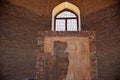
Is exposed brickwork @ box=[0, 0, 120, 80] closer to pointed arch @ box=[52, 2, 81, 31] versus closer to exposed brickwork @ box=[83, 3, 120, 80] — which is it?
exposed brickwork @ box=[83, 3, 120, 80]

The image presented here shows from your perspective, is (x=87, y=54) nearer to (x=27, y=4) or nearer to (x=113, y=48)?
(x=113, y=48)

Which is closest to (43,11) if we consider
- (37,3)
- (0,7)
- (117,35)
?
(37,3)

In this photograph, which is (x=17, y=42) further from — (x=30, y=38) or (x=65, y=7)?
(x=65, y=7)

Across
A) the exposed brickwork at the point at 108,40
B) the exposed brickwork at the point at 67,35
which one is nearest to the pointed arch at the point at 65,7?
the exposed brickwork at the point at 108,40

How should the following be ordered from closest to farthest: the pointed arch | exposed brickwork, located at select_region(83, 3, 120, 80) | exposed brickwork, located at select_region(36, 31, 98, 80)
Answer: exposed brickwork, located at select_region(36, 31, 98, 80) < exposed brickwork, located at select_region(83, 3, 120, 80) < the pointed arch

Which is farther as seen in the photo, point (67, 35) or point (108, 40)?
point (108, 40)

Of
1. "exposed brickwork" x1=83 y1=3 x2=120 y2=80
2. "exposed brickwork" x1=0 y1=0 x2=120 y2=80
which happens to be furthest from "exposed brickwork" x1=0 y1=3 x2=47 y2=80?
"exposed brickwork" x1=83 y1=3 x2=120 y2=80

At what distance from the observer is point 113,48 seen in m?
8.20

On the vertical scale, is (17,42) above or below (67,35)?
below

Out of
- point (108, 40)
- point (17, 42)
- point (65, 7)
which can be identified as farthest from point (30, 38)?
point (108, 40)

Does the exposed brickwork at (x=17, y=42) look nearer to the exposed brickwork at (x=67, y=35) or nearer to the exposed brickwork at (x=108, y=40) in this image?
the exposed brickwork at (x=67, y=35)

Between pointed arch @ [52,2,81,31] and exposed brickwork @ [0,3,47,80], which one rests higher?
pointed arch @ [52,2,81,31]

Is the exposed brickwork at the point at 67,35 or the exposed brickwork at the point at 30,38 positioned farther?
the exposed brickwork at the point at 30,38

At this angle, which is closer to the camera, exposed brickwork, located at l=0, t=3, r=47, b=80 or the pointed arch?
exposed brickwork, located at l=0, t=3, r=47, b=80
